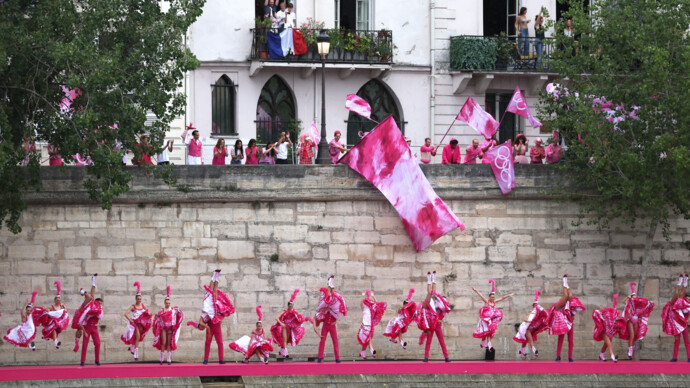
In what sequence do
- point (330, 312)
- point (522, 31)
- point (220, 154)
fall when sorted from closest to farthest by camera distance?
1. point (330, 312)
2. point (220, 154)
3. point (522, 31)

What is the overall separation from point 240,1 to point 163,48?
731 centimetres

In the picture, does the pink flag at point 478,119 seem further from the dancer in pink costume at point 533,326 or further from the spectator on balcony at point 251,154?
the spectator on balcony at point 251,154

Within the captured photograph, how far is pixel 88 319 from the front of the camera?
26328 mm

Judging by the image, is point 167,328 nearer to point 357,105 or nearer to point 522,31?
point 357,105

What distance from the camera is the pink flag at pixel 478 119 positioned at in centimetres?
2970

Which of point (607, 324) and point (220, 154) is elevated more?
point (220, 154)

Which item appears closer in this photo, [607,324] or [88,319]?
[88,319]

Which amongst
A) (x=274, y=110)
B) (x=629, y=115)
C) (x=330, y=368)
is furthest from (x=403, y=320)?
(x=274, y=110)

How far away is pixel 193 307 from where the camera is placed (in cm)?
2809

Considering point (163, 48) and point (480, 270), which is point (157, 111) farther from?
point (480, 270)

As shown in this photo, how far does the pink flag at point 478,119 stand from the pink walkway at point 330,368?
510 centimetres

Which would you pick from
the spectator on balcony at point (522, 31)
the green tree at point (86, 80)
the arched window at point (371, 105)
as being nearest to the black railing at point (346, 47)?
the arched window at point (371, 105)

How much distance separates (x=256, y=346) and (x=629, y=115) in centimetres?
845

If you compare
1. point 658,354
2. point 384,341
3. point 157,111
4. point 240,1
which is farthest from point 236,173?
point 658,354
